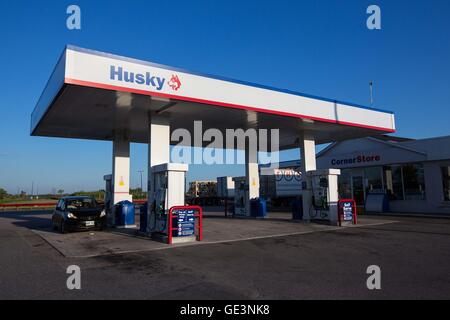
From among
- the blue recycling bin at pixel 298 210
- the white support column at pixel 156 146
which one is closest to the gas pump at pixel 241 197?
the blue recycling bin at pixel 298 210

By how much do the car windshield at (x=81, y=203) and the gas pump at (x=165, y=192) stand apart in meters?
3.98

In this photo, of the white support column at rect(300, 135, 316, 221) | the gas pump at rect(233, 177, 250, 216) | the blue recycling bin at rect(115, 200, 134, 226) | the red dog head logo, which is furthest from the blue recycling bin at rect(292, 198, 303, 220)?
the red dog head logo

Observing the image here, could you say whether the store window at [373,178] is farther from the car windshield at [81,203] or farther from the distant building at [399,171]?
the car windshield at [81,203]

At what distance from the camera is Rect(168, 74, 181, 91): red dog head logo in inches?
416

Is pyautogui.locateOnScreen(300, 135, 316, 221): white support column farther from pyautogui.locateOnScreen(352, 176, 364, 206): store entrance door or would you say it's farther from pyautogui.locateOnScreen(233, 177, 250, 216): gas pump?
pyautogui.locateOnScreen(352, 176, 364, 206): store entrance door

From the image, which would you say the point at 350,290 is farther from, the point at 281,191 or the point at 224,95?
the point at 281,191

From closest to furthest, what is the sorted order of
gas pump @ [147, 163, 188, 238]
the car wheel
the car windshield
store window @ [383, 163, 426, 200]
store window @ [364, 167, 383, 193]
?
gas pump @ [147, 163, 188, 238] → the car wheel → the car windshield → store window @ [383, 163, 426, 200] → store window @ [364, 167, 383, 193]

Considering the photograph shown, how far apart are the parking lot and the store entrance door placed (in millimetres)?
13475

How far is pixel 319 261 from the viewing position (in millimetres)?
7457

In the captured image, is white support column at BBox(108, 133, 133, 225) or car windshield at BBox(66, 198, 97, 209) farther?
white support column at BBox(108, 133, 133, 225)

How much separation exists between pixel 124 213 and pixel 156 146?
4388mm

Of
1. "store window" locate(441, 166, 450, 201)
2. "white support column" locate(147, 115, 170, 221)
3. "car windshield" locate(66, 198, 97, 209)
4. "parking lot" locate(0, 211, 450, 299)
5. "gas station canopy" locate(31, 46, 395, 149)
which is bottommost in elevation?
"parking lot" locate(0, 211, 450, 299)
